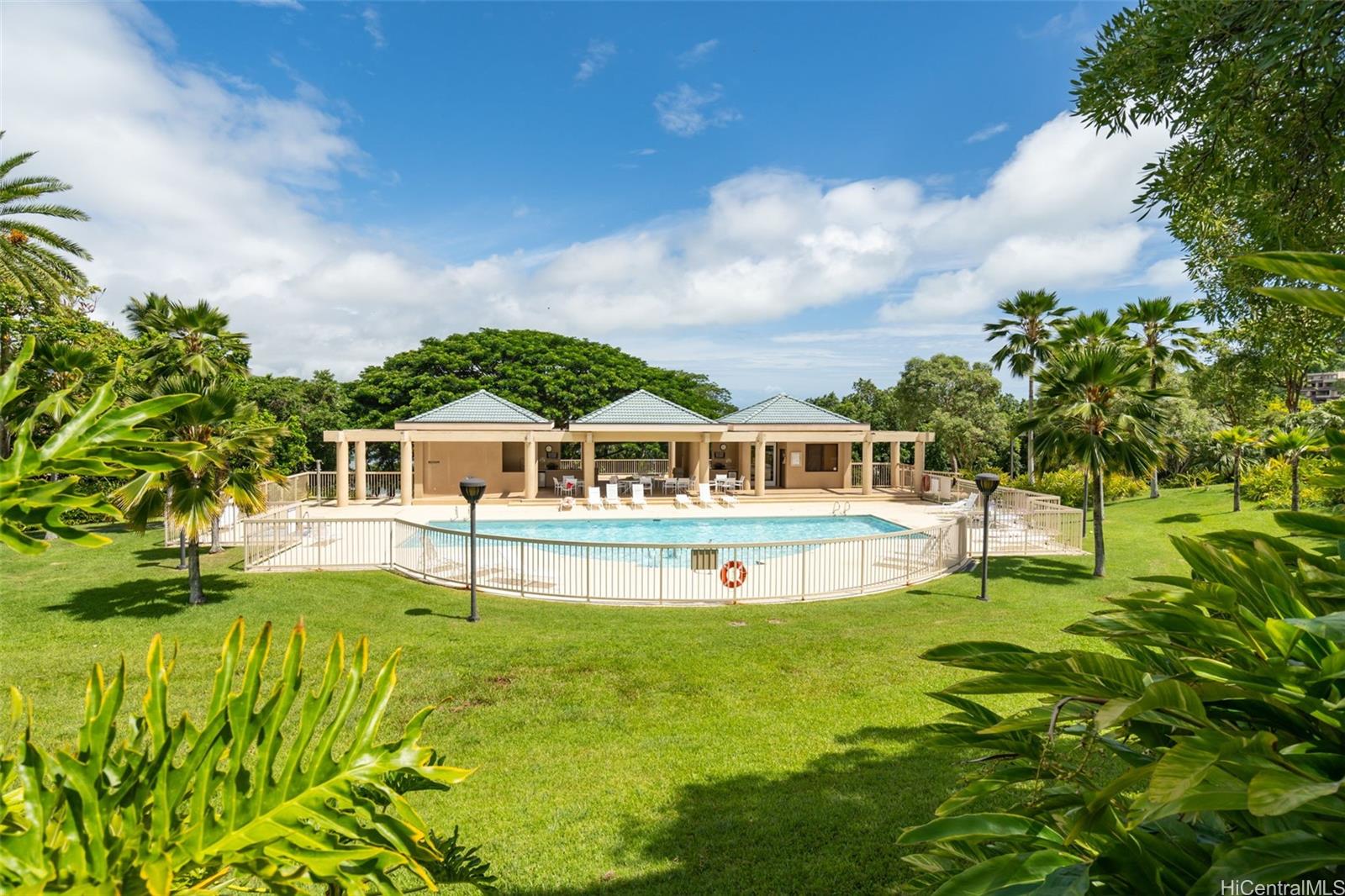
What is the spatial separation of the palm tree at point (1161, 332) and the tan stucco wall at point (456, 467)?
76.3 feet

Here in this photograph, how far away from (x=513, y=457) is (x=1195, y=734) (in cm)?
2714

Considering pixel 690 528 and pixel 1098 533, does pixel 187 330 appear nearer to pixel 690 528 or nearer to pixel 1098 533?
pixel 690 528

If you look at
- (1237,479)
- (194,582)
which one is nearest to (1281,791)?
(194,582)

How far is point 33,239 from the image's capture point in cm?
1609

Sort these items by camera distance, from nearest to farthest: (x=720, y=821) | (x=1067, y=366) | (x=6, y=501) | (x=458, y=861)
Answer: (x=6, y=501)
(x=458, y=861)
(x=720, y=821)
(x=1067, y=366)

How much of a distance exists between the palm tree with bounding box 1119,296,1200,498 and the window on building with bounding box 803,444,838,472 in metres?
13.0

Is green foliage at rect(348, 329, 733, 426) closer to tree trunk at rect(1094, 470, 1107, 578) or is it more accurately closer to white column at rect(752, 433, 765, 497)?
white column at rect(752, 433, 765, 497)

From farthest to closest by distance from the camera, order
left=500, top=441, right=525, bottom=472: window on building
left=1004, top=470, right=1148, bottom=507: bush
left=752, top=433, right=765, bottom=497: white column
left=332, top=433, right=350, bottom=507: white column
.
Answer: left=500, top=441, right=525, bottom=472: window on building < left=752, top=433, right=765, bottom=497: white column < left=1004, top=470, right=1148, bottom=507: bush < left=332, top=433, right=350, bottom=507: white column

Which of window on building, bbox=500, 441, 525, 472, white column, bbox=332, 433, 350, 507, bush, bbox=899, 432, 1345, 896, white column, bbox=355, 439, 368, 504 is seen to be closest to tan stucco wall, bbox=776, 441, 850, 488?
window on building, bbox=500, 441, 525, 472

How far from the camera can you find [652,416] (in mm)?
25906

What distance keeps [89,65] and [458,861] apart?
6401 mm

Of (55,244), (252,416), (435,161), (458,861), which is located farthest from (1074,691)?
(55,244)

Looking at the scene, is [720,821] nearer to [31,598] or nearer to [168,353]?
[31,598]

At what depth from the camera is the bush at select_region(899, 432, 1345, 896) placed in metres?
1.01
